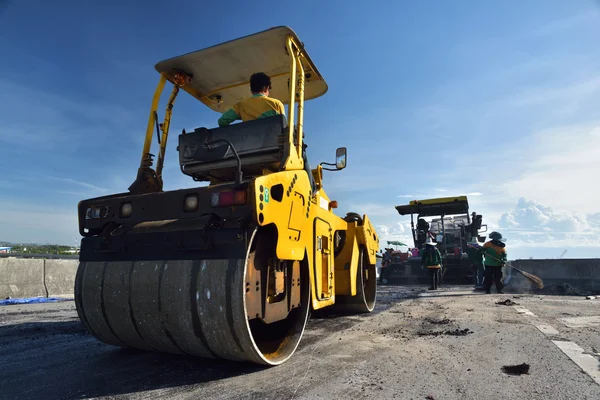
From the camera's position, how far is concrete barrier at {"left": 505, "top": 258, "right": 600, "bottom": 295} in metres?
11.0

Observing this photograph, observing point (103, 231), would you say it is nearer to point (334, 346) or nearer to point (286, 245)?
point (286, 245)

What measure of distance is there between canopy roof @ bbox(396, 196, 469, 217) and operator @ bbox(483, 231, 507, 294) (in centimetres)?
370

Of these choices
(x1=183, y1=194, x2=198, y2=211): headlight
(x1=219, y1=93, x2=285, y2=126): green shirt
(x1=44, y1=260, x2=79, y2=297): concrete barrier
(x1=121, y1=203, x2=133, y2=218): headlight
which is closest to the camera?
(x1=183, y1=194, x2=198, y2=211): headlight

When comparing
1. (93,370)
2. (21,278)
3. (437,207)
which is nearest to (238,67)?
(93,370)

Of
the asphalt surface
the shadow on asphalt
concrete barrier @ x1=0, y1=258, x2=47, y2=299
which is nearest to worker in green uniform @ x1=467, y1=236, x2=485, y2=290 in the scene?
the asphalt surface

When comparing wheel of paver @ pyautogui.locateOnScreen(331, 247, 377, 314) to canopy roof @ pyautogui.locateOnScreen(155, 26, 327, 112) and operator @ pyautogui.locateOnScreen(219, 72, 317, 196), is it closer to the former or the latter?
operator @ pyautogui.locateOnScreen(219, 72, 317, 196)

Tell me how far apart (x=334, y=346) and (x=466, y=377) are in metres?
1.27

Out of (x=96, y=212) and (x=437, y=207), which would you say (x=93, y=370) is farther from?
(x=437, y=207)

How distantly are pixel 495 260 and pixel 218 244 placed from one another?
29.4 feet

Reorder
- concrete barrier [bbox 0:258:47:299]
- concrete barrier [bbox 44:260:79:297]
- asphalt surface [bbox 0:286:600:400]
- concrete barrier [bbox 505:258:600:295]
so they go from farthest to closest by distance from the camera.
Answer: concrete barrier [bbox 505:258:600:295] → concrete barrier [bbox 44:260:79:297] → concrete barrier [bbox 0:258:47:299] → asphalt surface [bbox 0:286:600:400]

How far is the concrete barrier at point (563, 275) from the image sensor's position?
35.9 feet

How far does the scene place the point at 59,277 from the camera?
9.60 meters

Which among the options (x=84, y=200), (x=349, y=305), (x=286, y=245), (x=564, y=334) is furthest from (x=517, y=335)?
(x=84, y=200)

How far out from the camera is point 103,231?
9.81 feet
